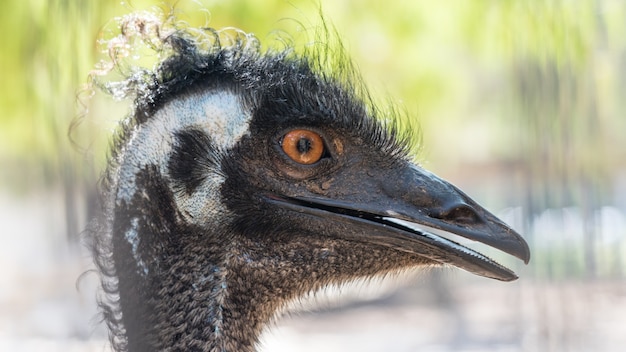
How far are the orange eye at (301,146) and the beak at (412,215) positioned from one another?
85 millimetres

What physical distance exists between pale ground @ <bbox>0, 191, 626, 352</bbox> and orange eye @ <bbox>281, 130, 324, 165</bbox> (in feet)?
5.07

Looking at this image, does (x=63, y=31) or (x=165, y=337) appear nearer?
(x=165, y=337)

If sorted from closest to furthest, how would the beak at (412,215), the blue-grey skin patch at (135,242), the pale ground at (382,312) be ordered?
1. the beak at (412,215)
2. the blue-grey skin patch at (135,242)
3. the pale ground at (382,312)

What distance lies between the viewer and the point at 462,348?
880cm

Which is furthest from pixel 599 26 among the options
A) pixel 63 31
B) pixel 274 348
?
pixel 274 348

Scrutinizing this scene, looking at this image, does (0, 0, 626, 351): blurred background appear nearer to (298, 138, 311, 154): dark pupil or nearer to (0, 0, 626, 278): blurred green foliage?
(0, 0, 626, 278): blurred green foliage

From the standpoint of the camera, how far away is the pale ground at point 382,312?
4984mm

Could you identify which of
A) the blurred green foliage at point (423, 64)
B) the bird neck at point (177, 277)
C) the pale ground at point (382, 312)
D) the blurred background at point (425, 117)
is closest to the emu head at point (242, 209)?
the bird neck at point (177, 277)

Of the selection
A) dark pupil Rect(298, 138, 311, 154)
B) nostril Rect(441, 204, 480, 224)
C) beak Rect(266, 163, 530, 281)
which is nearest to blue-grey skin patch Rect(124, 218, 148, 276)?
beak Rect(266, 163, 530, 281)

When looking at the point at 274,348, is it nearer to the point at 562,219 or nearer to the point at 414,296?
the point at 414,296

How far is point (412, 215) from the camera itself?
216 centimetres

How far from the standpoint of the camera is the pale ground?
4984 millimetres

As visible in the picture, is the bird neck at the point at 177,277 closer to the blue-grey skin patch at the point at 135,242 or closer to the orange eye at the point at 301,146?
the blue-grey skin patch at the point at 135,242

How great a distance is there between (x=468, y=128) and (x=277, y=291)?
9.11 metres
